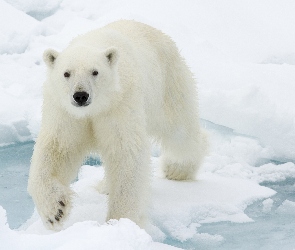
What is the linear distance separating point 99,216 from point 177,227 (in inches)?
19.6

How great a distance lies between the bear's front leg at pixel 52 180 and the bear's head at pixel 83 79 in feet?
1.02

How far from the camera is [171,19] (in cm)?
781

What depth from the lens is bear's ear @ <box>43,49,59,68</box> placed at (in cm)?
346

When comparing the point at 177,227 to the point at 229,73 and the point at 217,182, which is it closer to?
the point at 217,182

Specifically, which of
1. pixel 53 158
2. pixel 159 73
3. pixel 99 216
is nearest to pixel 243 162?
pixel 159 73

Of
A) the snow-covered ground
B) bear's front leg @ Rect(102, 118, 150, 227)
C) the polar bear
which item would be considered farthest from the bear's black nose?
the snow-covered ground

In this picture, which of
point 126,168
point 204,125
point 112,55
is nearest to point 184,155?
point 204,125

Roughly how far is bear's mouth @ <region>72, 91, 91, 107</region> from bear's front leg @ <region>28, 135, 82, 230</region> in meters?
0.46

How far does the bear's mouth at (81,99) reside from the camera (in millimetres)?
3145

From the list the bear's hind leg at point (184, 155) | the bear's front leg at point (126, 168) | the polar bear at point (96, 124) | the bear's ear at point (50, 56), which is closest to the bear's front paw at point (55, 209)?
the polar bear at point (96, 124)

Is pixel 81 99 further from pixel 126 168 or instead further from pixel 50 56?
pixel 126 168

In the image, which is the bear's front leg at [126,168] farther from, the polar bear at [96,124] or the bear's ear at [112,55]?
the bear's ear at [112,55]

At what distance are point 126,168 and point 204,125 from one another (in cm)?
259

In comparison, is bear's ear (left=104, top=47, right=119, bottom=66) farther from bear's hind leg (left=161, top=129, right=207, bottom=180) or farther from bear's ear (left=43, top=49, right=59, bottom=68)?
bear's hind leg (left=161, top=129, right=207, bottom=180)
